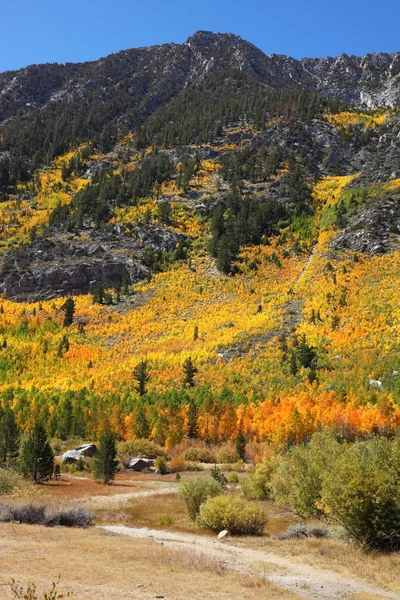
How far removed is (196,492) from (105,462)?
1613 cm

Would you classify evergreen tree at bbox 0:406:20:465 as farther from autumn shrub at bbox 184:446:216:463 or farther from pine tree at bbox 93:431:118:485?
autumn shrub at bbox 184:446:216:463

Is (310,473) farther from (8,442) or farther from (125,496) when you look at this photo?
(8,442)

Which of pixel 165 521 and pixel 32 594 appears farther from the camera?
pixel 165 521

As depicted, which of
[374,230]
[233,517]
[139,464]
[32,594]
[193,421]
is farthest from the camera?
[374,230]

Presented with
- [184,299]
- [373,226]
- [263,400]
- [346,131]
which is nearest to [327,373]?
[263,400]

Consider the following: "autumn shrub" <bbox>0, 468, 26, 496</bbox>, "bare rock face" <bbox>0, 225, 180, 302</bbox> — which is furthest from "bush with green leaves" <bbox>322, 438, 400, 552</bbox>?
"bare rock face" <bbox>0, 225, 180, 302</bbox>

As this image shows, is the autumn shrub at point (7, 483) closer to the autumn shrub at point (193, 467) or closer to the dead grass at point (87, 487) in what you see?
the dead grass at point (87, 487)

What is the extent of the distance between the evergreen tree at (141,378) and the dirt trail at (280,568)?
142ft

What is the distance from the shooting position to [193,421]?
60000 mm

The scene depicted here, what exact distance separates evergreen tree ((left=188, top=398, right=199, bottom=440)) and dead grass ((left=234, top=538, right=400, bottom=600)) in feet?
117

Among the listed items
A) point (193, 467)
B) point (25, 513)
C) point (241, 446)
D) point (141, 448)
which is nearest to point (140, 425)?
point (141, 448)

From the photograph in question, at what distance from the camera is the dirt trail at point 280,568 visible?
50.1ft

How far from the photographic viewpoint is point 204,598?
12445 mm

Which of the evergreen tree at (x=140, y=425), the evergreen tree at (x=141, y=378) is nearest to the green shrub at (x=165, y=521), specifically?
the evergreen tree at (x=140, y=425)
